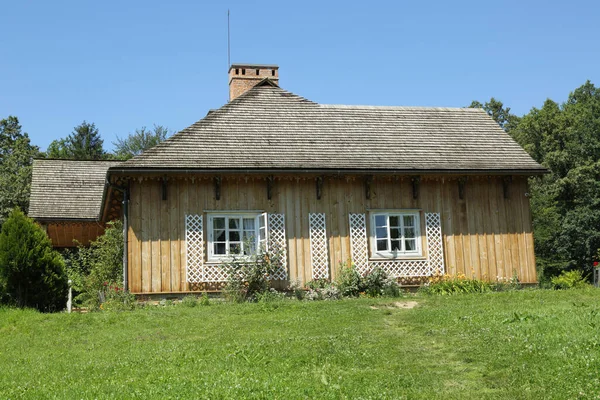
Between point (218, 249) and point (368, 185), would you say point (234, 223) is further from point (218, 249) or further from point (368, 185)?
point (368, 185)

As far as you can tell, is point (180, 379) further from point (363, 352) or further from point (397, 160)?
point (397, 160)

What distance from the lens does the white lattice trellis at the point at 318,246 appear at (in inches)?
733

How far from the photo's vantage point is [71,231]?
27953 millimetres

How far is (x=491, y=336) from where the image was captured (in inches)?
412

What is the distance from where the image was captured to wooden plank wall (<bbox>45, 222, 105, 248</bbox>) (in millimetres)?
27341

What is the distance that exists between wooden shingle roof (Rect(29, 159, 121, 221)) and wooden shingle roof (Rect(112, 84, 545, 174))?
30.9ft

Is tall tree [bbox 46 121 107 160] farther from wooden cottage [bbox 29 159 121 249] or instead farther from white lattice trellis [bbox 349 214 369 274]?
white lattice trellis [bbox 349 214 369 274]

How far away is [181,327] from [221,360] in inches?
131

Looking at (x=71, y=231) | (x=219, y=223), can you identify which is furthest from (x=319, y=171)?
(x=71, y=231)

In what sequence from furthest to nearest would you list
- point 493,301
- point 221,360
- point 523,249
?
1. point 523,249
2. point 493,301
3. point 221,360

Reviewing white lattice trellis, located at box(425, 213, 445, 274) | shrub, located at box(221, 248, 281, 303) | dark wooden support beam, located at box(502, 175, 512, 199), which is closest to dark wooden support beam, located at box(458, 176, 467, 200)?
white lattice trellis, located at box(425, 213, 445, 274)

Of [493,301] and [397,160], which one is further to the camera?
[397,160]

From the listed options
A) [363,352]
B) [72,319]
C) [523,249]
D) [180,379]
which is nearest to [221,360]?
[180,379]

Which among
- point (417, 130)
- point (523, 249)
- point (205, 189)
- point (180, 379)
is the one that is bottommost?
point (180, 379)
